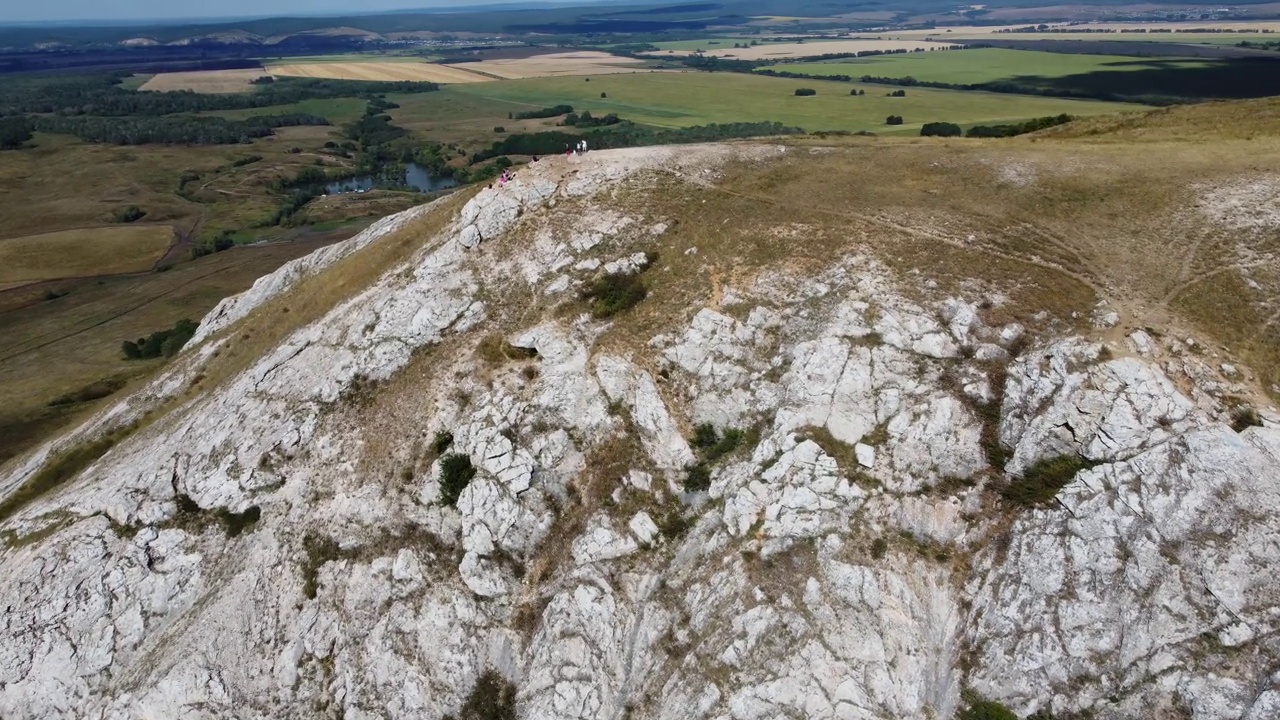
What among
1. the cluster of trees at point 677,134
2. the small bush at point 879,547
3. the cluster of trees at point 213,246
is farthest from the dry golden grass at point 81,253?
the small bush at point 879,547

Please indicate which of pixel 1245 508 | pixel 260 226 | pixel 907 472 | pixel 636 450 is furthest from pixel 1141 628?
pixel 260 226

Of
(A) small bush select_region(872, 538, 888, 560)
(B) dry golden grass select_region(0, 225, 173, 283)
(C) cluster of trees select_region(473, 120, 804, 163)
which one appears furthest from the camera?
(C) cluster of trees select_region(473, 120, 804, 163)

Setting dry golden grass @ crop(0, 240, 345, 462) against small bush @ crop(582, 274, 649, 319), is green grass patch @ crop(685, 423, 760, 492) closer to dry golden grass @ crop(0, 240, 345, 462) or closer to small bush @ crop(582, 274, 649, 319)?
small bush @ crop(582, 274, 649, 319)

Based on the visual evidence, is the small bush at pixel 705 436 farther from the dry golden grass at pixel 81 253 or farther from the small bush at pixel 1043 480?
the dry golden grass at pixel 81 253

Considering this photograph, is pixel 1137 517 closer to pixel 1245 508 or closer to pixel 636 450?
pixel 1245 508

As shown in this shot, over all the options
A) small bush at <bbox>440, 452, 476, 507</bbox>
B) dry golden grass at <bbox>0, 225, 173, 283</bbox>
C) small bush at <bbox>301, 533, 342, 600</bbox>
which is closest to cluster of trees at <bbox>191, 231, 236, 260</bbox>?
dry golden grass at <bbox>0, 225, 173, 283</bbox>

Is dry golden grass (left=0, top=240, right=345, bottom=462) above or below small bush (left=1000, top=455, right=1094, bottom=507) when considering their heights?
below
